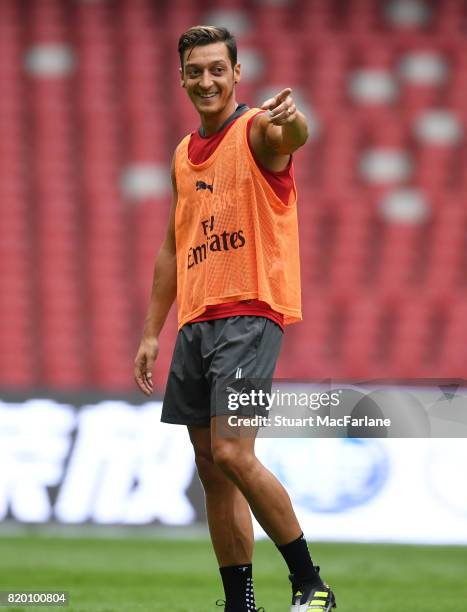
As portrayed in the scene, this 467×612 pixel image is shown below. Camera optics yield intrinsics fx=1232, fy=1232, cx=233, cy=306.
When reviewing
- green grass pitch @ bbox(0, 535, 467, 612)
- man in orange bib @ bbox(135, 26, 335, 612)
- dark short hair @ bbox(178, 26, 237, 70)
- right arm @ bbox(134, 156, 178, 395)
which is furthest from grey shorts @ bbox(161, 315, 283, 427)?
green grass pitch @ bbox(0, 535, 467, 612)

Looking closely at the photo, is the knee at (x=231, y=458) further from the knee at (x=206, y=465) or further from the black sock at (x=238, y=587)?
the black sock at (x=238, y=587)

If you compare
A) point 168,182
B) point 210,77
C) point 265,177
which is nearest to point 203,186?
point 265,177

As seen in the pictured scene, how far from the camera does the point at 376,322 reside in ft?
29.5

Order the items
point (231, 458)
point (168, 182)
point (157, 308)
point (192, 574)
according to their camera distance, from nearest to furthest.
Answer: point (231, 458)
point (157, 308)
point (192, 574)
point (168, 182)

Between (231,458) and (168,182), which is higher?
(168,182)

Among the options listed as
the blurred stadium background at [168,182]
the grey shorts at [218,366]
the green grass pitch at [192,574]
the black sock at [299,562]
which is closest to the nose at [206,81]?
the grey shorts at [218,366]

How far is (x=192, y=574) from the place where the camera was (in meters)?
5.79

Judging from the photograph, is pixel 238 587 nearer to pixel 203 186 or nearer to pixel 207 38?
pixel 203 186

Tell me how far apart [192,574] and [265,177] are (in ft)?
9.42

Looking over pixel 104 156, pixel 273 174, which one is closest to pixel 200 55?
pixel 273 174

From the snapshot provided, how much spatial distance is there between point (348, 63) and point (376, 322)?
8.23 ft

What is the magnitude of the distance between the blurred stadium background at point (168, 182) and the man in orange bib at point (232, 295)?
365cm

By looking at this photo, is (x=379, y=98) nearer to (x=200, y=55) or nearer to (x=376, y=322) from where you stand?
(x=376, y=322)

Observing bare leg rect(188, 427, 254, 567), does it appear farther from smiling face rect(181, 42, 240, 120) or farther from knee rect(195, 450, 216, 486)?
smiling face rect(181, 42, 240, 120)
